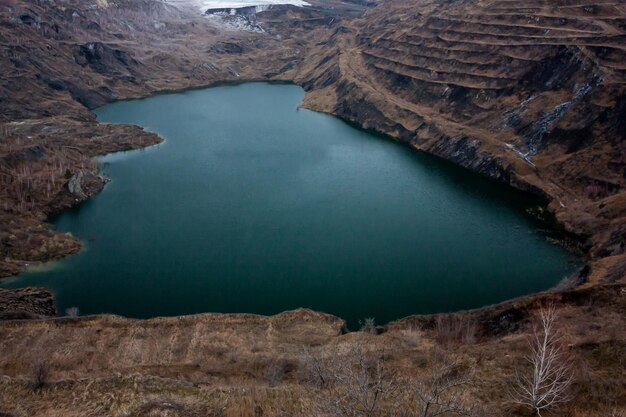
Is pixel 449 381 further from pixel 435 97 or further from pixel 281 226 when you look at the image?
pixel 435 97

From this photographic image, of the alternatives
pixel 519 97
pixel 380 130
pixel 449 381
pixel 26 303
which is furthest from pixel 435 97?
pixel 449 381

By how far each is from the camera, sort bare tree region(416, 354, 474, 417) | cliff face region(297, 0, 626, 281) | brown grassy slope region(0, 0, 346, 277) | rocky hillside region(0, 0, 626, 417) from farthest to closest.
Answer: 1. cliff face region(297, 0, 626, 281)
2. brown grassy slope region(0, 0, 346, 277)
3. rocky hillside region(0, 0, 626, 417)
4. bare tree region(416, 354, 474, 417)

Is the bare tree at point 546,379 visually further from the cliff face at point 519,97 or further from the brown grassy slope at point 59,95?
the brown grassy slope at point 59,95

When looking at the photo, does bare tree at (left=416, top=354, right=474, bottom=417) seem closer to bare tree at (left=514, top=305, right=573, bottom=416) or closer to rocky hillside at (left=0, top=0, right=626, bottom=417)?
rocky hillside at (left=0, top=0, right=626, bottom=417)

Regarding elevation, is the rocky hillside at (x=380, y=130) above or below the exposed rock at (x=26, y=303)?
above

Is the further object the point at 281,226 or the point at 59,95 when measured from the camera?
the point at 59,95

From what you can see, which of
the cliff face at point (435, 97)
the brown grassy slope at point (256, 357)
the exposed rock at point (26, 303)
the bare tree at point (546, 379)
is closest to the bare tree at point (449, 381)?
the brown grassy slope at point (256, 357)

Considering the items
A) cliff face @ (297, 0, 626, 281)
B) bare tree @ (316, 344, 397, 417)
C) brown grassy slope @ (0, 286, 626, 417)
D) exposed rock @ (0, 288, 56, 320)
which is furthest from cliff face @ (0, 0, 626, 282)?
bare tree @ (316, 344, 397, 417)
